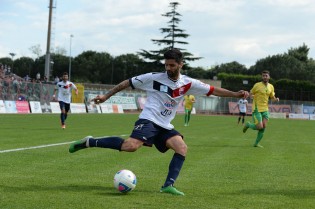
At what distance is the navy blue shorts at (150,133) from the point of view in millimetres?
7334

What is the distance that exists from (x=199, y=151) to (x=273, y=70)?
97452 mm

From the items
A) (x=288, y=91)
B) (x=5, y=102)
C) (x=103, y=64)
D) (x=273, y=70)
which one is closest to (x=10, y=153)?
(x=5, y=102)

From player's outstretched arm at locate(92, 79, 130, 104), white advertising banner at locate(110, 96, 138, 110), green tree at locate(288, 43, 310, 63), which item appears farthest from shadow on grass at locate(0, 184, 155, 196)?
green tree at locate(288, 43, 310, 63)

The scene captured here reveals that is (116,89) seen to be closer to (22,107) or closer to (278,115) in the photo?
(22,107)

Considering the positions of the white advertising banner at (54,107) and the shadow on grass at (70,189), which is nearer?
the shadow on grass at (70,189)

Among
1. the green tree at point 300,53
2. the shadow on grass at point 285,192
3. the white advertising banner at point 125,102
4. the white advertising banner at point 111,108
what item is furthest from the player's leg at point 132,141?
the green tree at point 300,53

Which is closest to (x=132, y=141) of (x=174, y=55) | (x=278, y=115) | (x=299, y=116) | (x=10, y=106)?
(x=174, y=55)

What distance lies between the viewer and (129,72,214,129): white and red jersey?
7508mm

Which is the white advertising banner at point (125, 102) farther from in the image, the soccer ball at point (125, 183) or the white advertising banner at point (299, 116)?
the soccer ball at point (125, 183)

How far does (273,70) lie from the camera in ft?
355

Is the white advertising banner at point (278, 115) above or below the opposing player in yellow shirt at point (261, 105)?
below

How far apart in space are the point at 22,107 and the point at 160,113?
3211 cm

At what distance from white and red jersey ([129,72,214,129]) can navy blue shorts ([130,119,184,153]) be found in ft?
0.24

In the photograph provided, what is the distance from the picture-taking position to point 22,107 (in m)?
38.2
